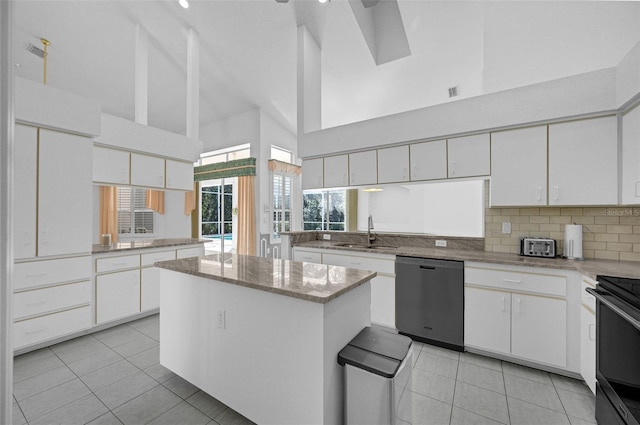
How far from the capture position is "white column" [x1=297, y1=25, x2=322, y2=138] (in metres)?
3.76

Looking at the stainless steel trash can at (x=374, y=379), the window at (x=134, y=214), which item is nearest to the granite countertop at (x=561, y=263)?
the stainless steel trash can at (x=374, y=379)

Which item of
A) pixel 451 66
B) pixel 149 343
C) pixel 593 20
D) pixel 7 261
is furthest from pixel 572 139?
pixel 149 343

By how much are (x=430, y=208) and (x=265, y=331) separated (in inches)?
140

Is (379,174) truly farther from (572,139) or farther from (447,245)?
(572,139)

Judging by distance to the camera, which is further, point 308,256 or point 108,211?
point 108,211

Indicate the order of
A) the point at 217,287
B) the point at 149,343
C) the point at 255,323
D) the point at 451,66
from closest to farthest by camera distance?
1. the point at 255,323
2. the point at 217,287
3. the point at 149,343
4. the point at 451,66

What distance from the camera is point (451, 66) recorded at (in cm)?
370

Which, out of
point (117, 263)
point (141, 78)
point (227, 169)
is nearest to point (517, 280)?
point (117, 263)

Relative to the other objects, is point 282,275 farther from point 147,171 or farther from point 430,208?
point 430,208

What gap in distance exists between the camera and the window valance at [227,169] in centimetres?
540

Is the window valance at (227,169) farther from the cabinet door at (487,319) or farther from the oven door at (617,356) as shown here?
the oven door at (617,356)

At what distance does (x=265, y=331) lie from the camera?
153 cm

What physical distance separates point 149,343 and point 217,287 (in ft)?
5.46

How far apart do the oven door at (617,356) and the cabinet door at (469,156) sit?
1.39 metres
